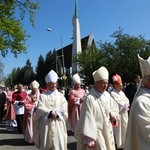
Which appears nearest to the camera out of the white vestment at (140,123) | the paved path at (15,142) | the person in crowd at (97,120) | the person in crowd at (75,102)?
the white vestment at (140,123)

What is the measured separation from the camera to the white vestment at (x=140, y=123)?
16.2ft

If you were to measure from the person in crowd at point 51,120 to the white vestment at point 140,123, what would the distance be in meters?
3.86

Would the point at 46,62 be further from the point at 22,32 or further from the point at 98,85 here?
the point at 98,85

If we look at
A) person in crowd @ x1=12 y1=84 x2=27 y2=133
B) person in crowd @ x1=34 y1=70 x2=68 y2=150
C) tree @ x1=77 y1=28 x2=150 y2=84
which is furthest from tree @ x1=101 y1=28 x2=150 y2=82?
person in crowd @ x1=34 y1=70 x2=68 y2=150

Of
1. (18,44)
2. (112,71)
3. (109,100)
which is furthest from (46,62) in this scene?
(109,100)

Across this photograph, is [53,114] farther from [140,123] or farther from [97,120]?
[140,123]

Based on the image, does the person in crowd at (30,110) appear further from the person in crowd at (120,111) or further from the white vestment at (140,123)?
the white vestment at (140,123)

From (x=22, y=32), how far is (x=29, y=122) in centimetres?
1797

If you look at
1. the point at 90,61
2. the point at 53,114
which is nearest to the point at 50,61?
the point at 90,61

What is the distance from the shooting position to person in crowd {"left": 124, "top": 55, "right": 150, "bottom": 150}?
4934 mm

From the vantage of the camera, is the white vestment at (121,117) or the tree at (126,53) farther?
the tree at (126,53)

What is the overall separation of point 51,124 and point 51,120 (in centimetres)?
9

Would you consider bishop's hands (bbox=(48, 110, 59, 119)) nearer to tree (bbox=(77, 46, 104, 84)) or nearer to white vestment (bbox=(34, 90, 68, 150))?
white vestment (bbox=(34, 90, 68, 150))

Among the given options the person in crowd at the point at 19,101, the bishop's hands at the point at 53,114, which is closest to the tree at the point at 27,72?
the person in crowd at the point at 19,101
